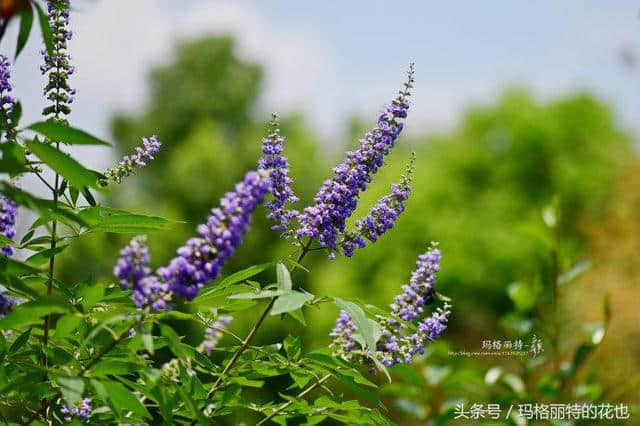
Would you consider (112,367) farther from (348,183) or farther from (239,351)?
(348,183)

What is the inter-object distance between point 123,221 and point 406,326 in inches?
48.9

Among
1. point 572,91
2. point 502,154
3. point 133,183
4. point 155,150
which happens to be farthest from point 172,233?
point 155,150

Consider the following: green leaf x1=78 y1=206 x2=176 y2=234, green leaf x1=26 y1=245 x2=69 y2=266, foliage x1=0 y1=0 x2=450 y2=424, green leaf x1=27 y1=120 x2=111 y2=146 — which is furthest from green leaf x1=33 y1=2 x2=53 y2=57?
green leaf x1=26 y1=245 x2=69 y2=266

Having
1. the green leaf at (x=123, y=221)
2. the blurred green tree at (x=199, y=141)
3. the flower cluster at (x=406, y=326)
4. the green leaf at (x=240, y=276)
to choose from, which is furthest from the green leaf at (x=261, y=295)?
A: the blurred green tree at (x=199, y=141)

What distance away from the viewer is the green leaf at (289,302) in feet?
7.59

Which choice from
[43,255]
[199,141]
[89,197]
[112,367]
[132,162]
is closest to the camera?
[112,367]

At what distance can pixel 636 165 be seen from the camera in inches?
1448

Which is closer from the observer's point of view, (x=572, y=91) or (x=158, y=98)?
(x=572, y=91)

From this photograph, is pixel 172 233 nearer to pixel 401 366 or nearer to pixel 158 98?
pixel 158 98

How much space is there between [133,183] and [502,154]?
23.0 m

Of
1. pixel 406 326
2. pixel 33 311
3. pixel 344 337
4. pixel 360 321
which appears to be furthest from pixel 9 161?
pixel 406 326

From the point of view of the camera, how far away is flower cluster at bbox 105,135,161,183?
3.29 metres

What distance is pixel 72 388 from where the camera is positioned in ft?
7.24

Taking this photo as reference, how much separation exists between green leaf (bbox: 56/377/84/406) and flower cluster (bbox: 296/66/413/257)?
116 centimetres
